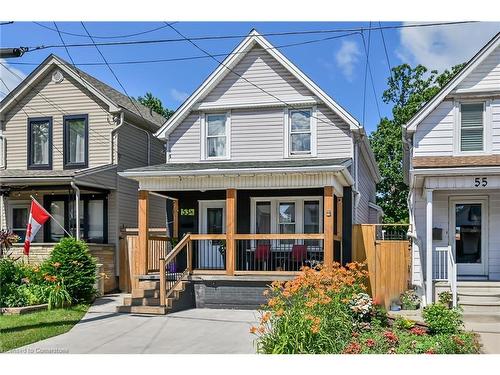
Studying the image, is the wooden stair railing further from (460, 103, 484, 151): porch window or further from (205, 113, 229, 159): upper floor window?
(460, 103, 484, 151): porch window

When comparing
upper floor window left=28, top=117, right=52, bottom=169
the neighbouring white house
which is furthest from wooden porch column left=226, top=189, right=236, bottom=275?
upper floor window left=28, top=117, right=52, bottom=169

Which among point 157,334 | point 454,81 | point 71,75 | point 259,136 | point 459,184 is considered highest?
point 71,75

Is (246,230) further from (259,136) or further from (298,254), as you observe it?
(259,136)

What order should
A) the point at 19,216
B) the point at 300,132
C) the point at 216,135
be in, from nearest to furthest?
the point at 300,132
the point at 216,135
the point at 19,216

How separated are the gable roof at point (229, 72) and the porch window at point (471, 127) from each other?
7.86 feet

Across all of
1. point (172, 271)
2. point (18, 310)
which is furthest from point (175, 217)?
point (18, 310)

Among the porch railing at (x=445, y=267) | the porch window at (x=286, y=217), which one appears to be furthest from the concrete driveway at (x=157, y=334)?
the porch railing at (x=445, y=267)

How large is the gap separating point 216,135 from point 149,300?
5.13 meters

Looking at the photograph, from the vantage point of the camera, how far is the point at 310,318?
6.92 m

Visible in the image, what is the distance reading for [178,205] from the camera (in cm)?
1431

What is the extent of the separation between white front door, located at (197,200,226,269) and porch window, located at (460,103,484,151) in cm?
624

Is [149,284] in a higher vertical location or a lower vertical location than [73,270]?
lower

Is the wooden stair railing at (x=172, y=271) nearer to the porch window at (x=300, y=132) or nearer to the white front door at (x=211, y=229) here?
the white front door at (x=211, y=229)
